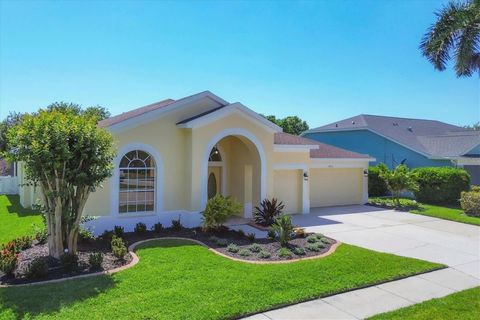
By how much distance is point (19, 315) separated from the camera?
6.57 metres

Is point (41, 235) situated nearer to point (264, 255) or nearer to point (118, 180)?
point (118, 180)

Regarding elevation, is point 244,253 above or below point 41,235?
below

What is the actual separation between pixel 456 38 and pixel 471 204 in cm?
903

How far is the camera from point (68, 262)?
30.1 feet

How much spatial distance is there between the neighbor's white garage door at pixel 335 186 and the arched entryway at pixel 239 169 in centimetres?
519

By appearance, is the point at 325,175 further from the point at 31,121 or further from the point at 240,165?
the point at 31,121

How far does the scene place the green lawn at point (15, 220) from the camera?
1396cm

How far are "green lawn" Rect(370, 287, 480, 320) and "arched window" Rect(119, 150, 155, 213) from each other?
34.4 ft

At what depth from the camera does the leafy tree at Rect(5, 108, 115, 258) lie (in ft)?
30.6

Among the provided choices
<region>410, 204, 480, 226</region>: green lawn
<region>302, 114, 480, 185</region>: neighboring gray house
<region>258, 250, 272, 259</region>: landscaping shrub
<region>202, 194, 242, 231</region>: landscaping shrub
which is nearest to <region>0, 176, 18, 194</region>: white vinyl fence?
<region>202, 194, 242, 231</region>: landscaping shrub

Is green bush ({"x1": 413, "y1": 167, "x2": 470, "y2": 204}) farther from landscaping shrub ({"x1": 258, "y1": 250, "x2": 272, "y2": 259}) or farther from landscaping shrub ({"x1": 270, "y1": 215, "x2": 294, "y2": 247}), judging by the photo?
landscaping shrub ({"x1": 258, "y1": 250, "x2": 272, "y2": 259})

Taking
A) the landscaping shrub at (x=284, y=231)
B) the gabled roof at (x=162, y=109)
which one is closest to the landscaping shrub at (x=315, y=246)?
the landscaping shrub at (x=284, y=231)

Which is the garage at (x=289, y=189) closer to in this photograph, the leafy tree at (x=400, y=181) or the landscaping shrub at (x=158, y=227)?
the leafy tree at (x=400, y=181)

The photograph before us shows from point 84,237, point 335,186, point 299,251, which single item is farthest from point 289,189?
point 84,237
